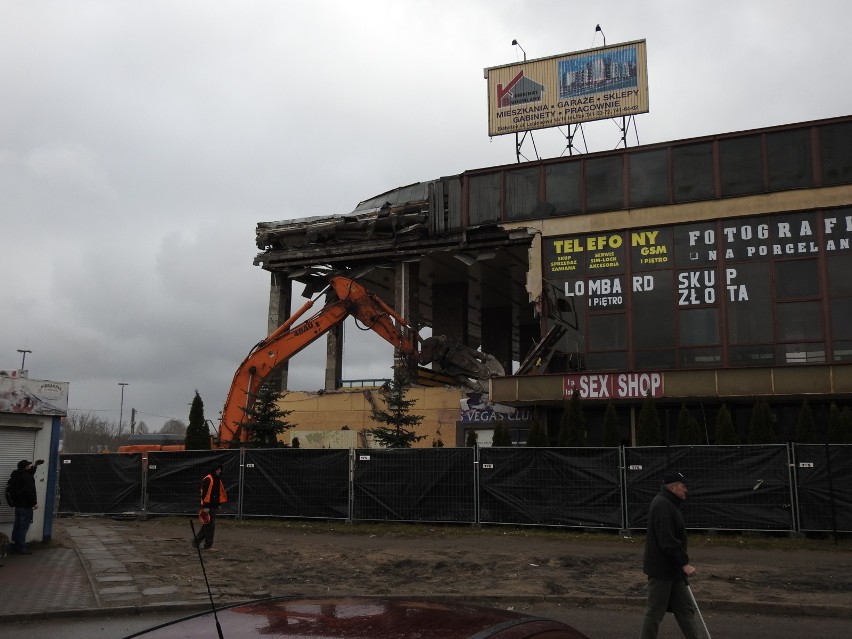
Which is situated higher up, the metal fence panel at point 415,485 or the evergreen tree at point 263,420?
the evergreen tree at point 263,420

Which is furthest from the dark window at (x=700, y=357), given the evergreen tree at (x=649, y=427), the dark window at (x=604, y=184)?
the dark window at (x=604, y=184)

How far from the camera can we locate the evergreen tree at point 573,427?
22.9 meters

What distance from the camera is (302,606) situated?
11.4ft

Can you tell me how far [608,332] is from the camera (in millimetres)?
28328

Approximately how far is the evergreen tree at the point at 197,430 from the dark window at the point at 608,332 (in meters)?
13.7

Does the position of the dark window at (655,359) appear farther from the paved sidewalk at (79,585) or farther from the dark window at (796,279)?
the paved sidewalk at (79,585)

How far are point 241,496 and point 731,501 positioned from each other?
40.2 feet

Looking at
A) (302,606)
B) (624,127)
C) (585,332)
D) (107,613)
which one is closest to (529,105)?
(624,127)

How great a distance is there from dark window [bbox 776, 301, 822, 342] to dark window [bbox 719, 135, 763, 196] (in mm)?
4061

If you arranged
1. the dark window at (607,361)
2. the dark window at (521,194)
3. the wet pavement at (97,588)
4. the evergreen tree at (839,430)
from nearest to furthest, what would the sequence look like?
the wet pavement at (97,588)
the evergreen tree at (839,430)
the dark window at (607,361)
the dark window at (521,194)

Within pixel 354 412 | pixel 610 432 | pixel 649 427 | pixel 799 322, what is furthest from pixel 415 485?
pixel 354 412

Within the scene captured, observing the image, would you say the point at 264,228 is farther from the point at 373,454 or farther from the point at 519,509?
the point at 519,509

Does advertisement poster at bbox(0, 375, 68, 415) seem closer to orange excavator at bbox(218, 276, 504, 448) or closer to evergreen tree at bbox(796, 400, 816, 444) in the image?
orange excavator at bbox(218, 276, 504, 448)

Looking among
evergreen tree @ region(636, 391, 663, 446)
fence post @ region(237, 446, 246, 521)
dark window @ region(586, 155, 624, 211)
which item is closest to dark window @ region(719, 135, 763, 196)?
dark window @ region(586, 155, 624, 211)
